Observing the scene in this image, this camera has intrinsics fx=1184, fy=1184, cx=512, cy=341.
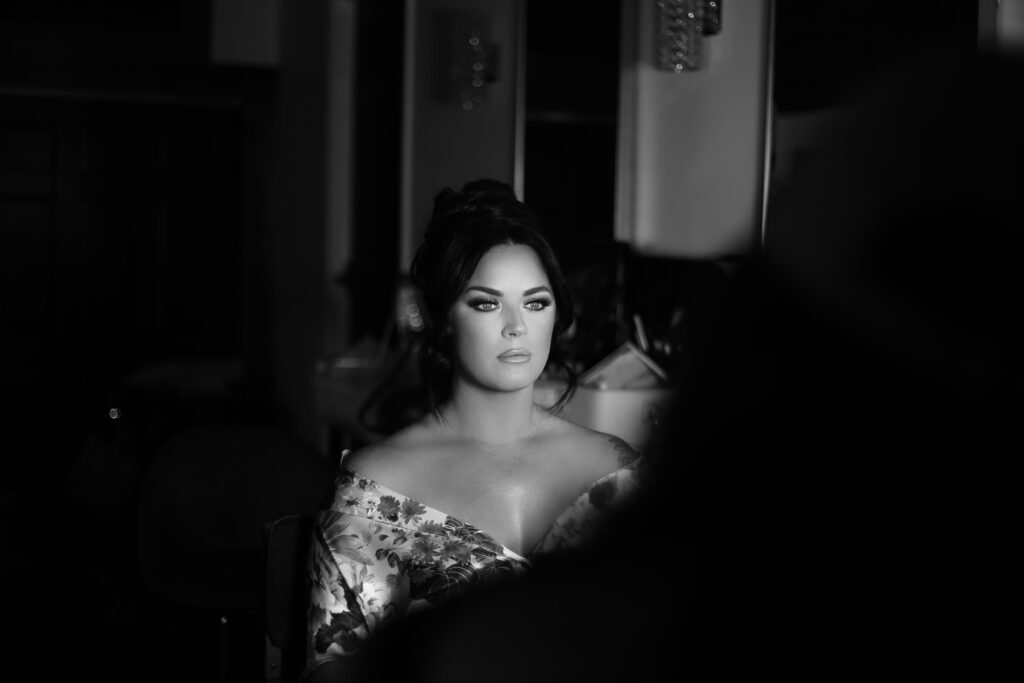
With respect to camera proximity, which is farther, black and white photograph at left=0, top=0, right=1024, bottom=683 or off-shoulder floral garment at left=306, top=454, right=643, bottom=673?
off-shoulder floral garment at left=306, top=454, right=643, bottom=673

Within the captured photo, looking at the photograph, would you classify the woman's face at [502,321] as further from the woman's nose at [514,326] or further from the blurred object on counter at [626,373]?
the blurred object on counter at [626,373]

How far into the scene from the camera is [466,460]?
156 cm

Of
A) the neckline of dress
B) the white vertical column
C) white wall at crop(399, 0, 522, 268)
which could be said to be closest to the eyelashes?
the neckline of dress

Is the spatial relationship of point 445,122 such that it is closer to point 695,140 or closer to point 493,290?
point 695,140

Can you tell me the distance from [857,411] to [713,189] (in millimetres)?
2636

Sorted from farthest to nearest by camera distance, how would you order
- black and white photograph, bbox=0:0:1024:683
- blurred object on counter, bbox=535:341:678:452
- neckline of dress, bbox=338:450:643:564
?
A: 1. blurred object on counter, bbox=535:341:678:452
2. neckline of dress, bbox=338:450:643:564
3. black and white photograph, bbox=0:0:1024:683

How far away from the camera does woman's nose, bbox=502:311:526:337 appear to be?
155 centimetres

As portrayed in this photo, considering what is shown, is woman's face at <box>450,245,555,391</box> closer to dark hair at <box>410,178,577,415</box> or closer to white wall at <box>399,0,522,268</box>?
dark hair at <box>410,178,577,415</box>

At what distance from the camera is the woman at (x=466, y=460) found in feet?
4.81

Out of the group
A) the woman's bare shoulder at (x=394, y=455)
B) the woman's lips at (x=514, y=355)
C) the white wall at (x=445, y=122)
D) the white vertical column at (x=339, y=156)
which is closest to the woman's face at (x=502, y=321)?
the woman's lips at (x=514, y=355)

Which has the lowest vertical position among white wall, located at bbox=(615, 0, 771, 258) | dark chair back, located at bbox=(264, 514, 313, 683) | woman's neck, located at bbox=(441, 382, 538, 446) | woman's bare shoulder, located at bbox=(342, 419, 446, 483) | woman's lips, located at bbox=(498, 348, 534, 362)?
dark chair back, located at bbox=(264, 514, 313, 683)

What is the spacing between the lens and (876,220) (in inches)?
11.7

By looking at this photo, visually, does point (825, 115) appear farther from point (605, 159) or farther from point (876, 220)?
point (876, 220)

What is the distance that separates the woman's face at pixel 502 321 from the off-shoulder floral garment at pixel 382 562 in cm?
20
